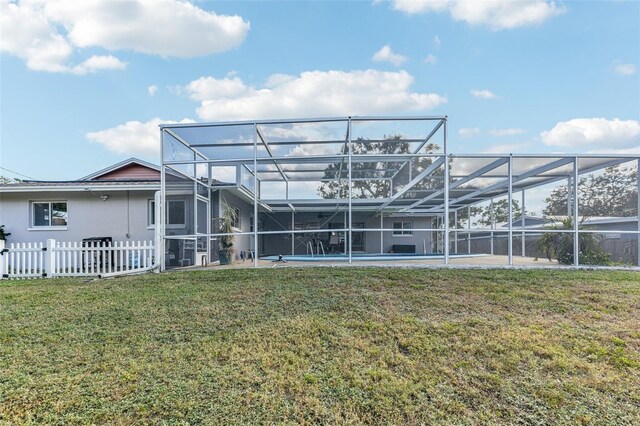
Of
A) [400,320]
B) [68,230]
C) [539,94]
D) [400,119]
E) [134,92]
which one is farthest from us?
[134,92]

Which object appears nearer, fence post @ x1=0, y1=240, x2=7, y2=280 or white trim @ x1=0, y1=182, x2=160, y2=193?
fence post @ x1=0, y1=240, x2=7, y2=280

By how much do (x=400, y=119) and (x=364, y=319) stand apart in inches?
198

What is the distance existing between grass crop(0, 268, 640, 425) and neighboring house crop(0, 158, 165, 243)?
5.37 meters

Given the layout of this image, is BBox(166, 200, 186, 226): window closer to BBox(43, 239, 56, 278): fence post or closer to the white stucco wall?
the white stucco wall

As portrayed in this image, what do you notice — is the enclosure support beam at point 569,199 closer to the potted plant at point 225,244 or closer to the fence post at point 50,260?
the potted plant at point 225,244

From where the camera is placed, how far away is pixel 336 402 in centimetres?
274

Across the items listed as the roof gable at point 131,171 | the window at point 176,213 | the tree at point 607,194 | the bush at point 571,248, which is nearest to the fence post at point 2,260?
the window at point 176,213

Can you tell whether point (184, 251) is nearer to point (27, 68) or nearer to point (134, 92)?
point (134, 92)

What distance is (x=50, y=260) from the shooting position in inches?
314

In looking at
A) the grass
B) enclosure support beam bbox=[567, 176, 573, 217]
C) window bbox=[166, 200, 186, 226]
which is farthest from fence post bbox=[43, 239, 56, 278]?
enclosure support beam bbox=[567, 176, 573, 217]

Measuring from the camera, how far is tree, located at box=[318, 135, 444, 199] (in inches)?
359

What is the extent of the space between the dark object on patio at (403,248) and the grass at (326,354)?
11.2 meters

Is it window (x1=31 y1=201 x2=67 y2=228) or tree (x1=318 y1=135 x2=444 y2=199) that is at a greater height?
tree (x1=318 y1=135 x2=444 y2=199)

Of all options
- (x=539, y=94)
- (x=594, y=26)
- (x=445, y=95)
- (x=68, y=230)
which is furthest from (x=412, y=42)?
(x=68, y=230)
